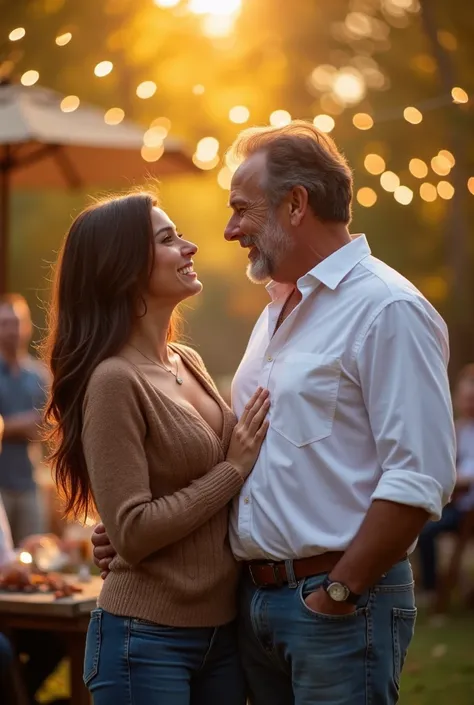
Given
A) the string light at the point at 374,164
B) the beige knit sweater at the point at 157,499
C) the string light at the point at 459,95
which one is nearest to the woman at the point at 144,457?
the beige knit sweater at the point at 157,499

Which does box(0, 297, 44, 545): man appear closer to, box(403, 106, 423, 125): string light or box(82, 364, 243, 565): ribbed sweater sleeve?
box(403, 106, 423, 125): string light

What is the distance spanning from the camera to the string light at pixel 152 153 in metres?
7.53

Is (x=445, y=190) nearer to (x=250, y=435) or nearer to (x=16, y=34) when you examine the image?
(x=16, y=34)

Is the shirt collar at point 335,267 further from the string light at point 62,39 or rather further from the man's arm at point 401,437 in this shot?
the string light at point 62,39

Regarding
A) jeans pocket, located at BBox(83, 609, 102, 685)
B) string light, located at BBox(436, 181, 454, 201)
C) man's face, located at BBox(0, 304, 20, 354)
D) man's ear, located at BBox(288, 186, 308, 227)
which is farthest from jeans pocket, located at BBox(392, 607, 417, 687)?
man's face, located at BBox(0, 304, 20, 354)

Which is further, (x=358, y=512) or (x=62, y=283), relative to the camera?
(x=62, y=283)

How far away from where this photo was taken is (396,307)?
2.37 meters

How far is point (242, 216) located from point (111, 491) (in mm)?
781

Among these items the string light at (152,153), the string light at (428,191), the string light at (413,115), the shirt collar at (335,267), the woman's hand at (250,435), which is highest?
the string light at (413,115)

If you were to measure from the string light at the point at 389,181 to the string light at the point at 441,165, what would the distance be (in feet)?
0.85

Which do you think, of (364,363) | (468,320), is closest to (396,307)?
(364,363)

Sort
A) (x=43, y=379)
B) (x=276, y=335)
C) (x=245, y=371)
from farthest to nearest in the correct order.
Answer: (x=43, y=379) < (x=245, y=371) < (x=276, y=335)

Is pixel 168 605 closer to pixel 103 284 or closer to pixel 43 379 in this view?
Answer: pixel 103 284

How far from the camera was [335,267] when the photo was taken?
2.55 m
